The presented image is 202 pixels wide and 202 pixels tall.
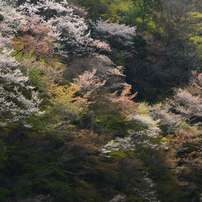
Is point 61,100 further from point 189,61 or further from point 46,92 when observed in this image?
point 189,61

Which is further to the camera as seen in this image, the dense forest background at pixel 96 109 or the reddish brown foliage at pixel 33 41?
the reddish brown foliage at pixel 33 41

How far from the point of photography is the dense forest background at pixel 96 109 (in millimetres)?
9203

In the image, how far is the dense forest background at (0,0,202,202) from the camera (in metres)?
9.20

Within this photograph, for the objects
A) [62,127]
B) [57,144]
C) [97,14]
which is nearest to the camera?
[62,127]

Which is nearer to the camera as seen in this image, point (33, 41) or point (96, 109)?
point (96, 109)

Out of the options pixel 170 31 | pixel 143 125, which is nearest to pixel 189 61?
pixel 170 31

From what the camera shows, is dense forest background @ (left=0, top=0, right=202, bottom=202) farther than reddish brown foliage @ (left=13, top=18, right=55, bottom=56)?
No

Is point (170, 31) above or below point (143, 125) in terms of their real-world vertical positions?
above

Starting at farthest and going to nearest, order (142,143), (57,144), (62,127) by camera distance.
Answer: (142,143), (57,144), (62,127)

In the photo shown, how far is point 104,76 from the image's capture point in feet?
62.5

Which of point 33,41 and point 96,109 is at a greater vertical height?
point 33,41

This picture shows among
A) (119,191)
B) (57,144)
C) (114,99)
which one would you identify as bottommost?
(119,191)

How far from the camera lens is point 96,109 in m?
15.3

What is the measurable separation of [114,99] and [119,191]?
237 inches
